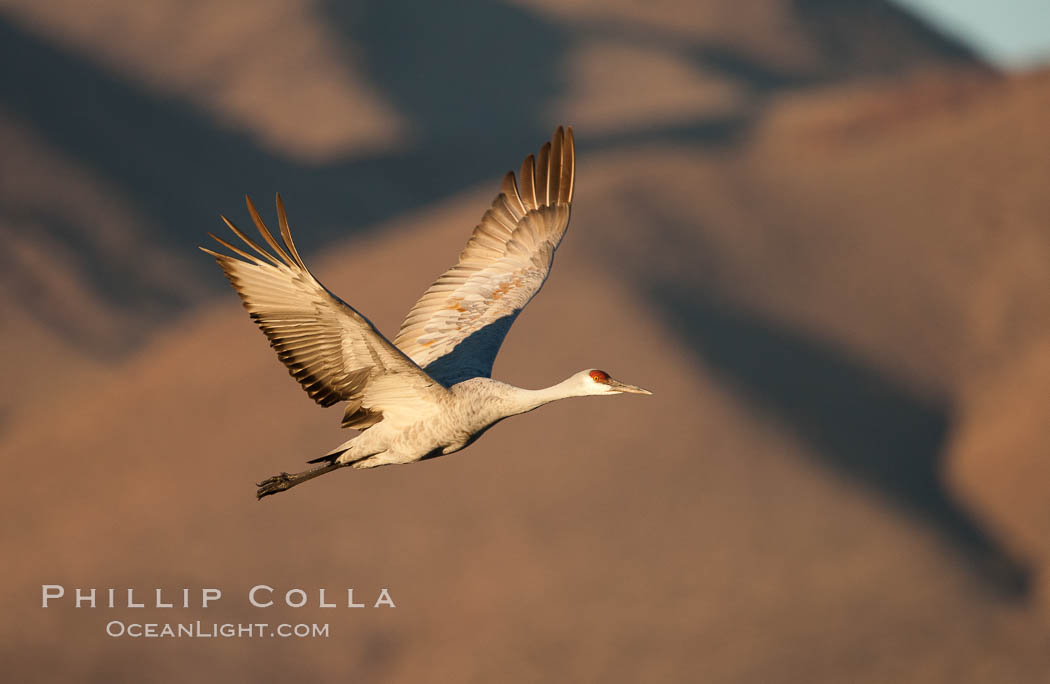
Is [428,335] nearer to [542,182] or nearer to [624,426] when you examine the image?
[542,182]

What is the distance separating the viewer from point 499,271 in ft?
47.0

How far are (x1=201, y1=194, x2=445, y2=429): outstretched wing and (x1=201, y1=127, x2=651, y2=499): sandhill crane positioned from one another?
13mm

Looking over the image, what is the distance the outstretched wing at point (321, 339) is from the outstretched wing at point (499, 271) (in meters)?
1.38

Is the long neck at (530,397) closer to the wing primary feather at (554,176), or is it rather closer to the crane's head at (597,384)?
the crane's head at (597,384)

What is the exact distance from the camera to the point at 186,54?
85750 millimetres

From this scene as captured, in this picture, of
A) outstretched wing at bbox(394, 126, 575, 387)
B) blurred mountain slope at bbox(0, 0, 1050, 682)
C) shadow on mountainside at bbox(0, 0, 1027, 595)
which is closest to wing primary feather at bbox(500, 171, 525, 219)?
outstretched wing at bbox(394, 126, 575, 387)

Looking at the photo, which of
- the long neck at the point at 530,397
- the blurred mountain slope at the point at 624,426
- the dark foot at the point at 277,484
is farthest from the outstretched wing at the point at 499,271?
the blurred mountain slope at the point at 624,426

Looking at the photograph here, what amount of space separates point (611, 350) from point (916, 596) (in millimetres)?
12352

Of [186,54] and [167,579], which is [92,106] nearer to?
[186,54]

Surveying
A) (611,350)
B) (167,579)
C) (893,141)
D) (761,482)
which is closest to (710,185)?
(893,141)

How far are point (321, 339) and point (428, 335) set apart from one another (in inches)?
93.9

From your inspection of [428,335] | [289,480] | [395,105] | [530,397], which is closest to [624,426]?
[428,335]

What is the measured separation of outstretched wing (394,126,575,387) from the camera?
13.6 m

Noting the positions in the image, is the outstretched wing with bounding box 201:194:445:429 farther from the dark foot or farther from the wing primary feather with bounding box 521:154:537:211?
the wing primary feather with bounding box 521:154:537:211
